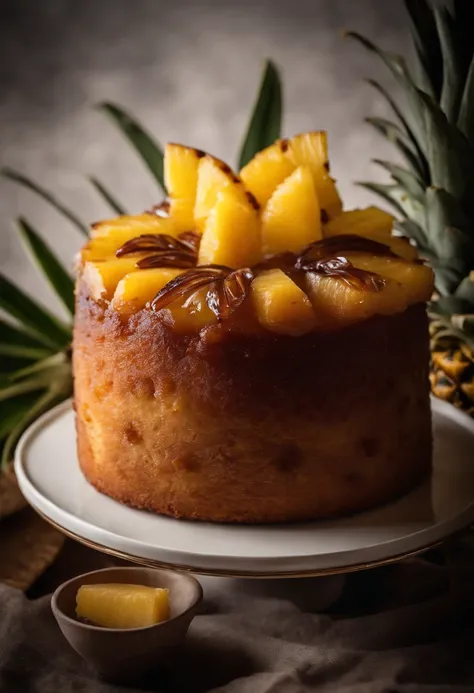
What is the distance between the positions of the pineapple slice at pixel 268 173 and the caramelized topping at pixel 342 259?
0.20m

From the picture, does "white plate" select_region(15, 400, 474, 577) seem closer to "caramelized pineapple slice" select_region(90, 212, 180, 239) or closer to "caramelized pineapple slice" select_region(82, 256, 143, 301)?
"caramelized pineapple slice" select_region(82, 256, 143, 301)

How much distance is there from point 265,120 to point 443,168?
0.94 meters

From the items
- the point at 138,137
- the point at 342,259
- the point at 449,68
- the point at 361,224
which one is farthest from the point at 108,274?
the point at 138,137

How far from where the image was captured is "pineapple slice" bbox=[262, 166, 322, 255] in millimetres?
1961

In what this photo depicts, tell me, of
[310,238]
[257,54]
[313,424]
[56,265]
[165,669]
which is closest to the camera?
[165,669]

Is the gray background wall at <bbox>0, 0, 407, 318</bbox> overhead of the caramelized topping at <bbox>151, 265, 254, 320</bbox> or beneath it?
beneath

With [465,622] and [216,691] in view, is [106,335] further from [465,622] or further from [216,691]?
[465,622]

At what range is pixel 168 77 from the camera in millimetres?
4426

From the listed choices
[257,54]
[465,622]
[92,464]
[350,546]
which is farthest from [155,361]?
[257,54]

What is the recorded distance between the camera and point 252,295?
5.82 ft

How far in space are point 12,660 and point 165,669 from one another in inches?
11.0

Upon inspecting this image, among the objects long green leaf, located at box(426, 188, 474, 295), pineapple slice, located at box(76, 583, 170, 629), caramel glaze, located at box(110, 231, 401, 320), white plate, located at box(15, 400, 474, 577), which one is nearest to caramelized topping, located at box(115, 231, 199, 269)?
caramel glaze, located at box(110, 231, 401, 320)

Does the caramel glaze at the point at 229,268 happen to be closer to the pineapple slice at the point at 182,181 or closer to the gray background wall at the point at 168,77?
the pineapple slice at the point at 182,181

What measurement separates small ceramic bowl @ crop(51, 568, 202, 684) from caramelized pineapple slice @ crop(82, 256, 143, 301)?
580mm
